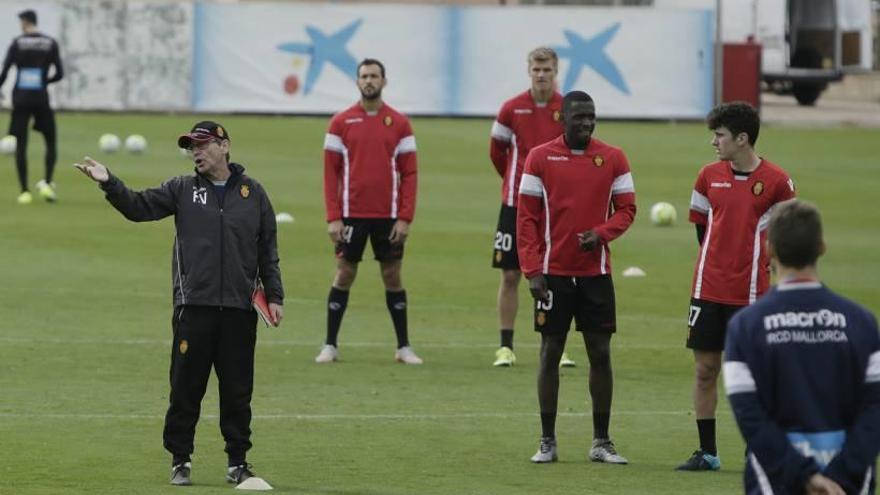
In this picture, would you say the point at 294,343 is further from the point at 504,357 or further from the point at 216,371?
the point at 216,371

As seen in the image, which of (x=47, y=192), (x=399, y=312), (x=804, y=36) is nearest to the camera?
(x=399, y=312)

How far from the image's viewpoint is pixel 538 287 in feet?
36.9

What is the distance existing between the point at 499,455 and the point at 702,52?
116 feet

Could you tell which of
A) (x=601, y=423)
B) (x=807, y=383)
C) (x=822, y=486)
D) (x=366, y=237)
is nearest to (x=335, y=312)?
(x=366, y=237)

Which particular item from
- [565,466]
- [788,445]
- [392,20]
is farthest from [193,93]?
[788,445]

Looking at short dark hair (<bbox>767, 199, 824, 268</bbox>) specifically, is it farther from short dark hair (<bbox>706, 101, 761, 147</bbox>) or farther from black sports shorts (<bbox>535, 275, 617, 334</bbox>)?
black sports shorts (<bbox>535, 275, 617, 334</bbox>)

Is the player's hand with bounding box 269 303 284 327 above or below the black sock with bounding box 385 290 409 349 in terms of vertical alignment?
above

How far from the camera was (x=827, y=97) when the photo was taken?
62281 mm

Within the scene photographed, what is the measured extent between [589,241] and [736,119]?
1.16 meters

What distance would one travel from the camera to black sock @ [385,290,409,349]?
50.1ft

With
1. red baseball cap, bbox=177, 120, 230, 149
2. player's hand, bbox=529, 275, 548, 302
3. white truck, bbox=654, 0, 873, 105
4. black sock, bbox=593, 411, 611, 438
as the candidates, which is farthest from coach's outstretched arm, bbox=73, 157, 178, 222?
white truck, bbox=654, 0, 873, 105

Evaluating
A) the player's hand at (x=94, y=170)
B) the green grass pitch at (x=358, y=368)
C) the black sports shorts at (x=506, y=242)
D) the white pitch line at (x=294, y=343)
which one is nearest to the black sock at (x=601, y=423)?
the green grass pitch at (x=358, y=368)

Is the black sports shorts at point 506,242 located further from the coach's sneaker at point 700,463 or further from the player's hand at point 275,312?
the player's hand at point 275,312

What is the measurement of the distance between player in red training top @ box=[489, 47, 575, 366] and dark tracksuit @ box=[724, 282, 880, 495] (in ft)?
25.2
